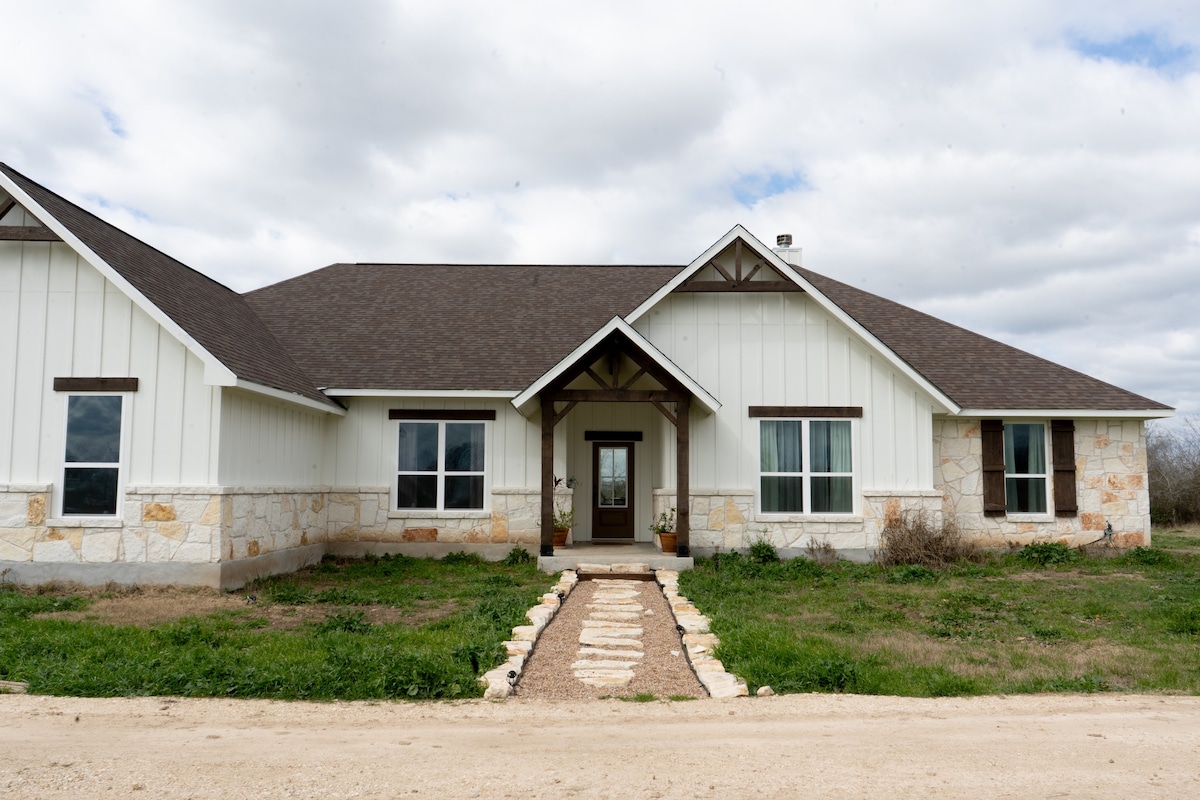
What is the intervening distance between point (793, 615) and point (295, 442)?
28.5 feet

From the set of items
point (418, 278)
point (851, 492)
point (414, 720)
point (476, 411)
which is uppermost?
point (418, 278)

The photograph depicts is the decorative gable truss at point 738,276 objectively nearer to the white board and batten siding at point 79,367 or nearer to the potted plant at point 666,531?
the potted plant at point 666,531

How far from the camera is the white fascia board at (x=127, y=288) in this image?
39.9ft

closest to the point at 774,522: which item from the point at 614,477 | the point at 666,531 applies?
the point at 666,531

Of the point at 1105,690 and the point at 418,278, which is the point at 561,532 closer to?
the point at 418,278

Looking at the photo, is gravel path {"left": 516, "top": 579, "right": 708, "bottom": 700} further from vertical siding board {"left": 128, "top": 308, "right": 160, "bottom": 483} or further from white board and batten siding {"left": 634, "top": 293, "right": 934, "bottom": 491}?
vertical siding board {"left": 128, "top": 308, "right": 160, "bottom": 483}

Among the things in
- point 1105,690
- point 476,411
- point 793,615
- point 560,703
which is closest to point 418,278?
point 476,411

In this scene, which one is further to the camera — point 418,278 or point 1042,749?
point 418,278

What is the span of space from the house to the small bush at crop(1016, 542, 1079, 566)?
67cm

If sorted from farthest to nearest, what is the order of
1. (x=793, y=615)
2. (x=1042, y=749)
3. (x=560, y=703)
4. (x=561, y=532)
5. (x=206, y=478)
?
(x=561, y=532)
(x=206, y=478)
(x=793, y=615)
(x=560, y=703)
(x=1042, y=749)

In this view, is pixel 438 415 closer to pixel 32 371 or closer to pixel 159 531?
pixel 159 531

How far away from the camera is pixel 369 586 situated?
43.5ft

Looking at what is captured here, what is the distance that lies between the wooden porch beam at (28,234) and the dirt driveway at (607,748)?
7.93m

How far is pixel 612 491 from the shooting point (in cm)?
1811
